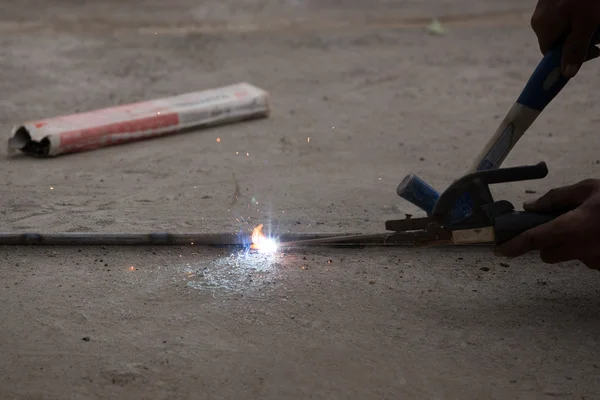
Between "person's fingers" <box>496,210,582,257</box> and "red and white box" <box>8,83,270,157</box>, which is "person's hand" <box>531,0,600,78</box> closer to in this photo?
"person's fingers" <box>496,210,582,257</box>

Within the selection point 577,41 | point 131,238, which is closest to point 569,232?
point 577,41

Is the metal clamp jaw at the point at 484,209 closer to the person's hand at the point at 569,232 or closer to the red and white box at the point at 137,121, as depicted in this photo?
the person's hand at the point at 569,232

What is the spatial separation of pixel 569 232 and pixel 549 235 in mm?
60

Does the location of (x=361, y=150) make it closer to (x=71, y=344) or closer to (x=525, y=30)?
(x=71, y=344)

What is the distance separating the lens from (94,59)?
5.89 meters

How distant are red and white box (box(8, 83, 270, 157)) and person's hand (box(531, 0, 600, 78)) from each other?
228 centimetres

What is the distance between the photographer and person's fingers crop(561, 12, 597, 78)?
2553mm

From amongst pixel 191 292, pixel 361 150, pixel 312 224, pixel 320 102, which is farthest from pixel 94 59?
pixel 191 292

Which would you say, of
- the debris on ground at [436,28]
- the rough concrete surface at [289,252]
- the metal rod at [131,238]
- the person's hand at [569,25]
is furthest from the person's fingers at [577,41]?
the debris on ground at [436,28]

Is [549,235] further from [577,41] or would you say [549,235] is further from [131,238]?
[131,238]

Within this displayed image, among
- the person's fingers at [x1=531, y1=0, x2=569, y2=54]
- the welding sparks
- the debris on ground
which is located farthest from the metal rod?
the debris on ground

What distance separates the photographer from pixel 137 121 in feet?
14.3

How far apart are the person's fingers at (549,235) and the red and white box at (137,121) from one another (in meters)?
2.40

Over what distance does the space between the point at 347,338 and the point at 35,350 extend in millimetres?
949
